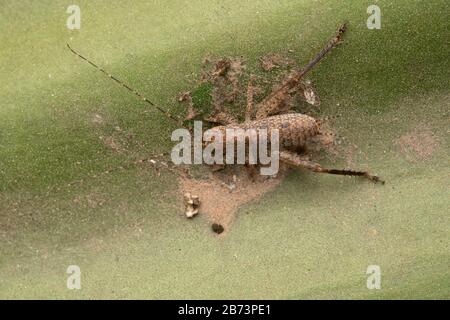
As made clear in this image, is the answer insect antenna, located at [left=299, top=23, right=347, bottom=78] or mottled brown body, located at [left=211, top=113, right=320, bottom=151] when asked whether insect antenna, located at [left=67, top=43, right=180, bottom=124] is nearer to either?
mottled brown body, located at [left=211, top=113, right=320, bottom=151]

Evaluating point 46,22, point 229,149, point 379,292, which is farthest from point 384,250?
point 46,22

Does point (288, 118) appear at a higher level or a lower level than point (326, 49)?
lower

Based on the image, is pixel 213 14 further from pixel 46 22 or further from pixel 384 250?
pixel 384 250

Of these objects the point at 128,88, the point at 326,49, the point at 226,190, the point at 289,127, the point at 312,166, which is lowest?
the point at 226,190

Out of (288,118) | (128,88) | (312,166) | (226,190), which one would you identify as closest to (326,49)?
(288,118)

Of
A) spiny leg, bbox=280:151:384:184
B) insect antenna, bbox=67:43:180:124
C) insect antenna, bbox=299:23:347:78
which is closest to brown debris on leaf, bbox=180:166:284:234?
spiny leg, bbox=280:151:384:184

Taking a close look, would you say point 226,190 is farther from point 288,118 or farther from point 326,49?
point 326,49

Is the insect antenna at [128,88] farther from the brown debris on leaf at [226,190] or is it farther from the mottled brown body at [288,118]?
the brown debris on leaf at [226,190]

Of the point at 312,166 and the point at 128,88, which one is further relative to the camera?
the point at 312,166

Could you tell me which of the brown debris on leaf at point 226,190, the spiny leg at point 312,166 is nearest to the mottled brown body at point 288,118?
the spiny leg at point 312,166
